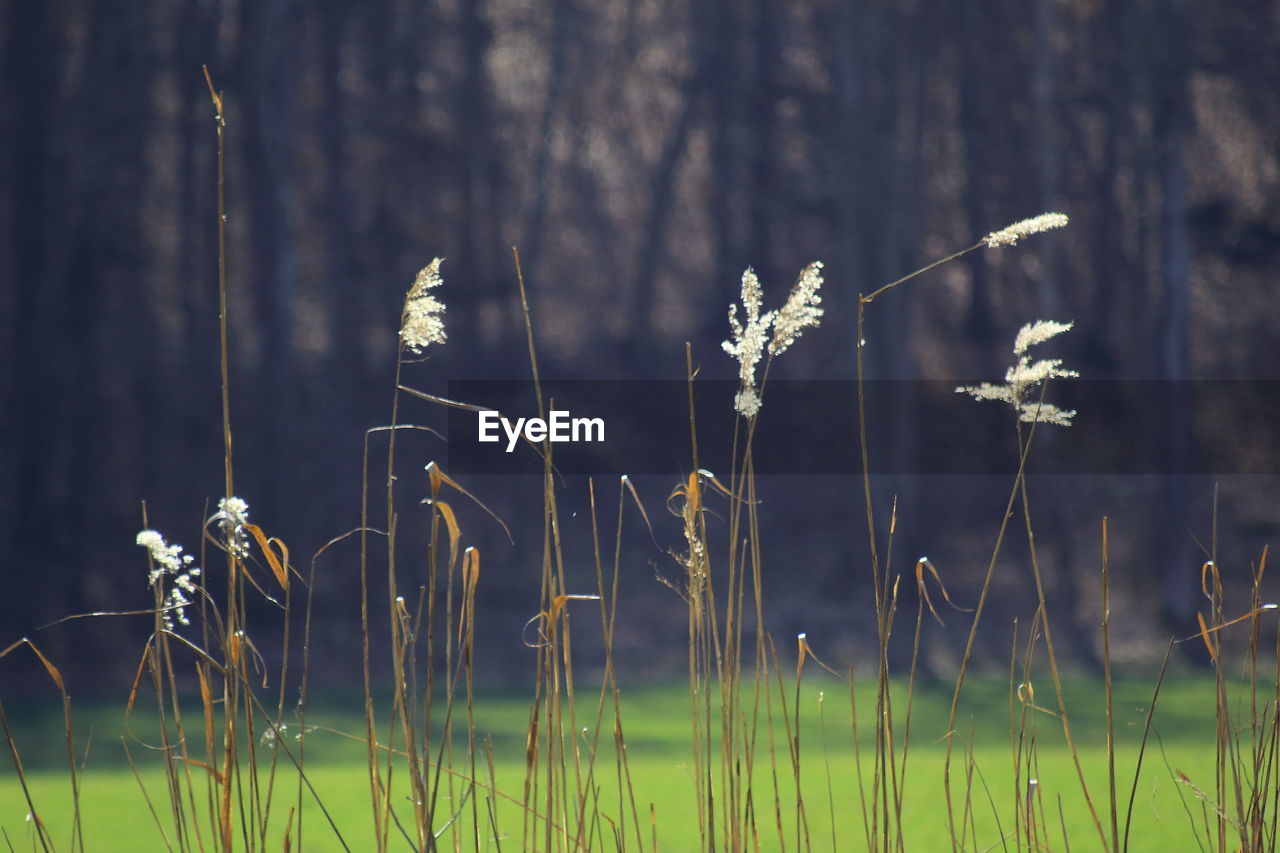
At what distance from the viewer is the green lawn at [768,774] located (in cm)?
207

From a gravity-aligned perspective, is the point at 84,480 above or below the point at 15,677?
above

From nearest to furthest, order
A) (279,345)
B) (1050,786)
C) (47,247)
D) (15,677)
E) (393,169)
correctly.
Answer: (1050,786) < (15,677) < (279,345) < (47,247) < (393,169)

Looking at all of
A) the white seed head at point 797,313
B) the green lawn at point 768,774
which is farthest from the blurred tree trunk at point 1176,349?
the white seed head at point 797,313

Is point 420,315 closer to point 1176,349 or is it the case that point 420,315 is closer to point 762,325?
point 762,325

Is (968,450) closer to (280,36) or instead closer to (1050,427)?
(1050,427)

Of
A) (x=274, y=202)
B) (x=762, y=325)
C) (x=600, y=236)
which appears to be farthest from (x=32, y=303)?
(x=762, y=325)

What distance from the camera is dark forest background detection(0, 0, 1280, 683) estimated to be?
4.61m

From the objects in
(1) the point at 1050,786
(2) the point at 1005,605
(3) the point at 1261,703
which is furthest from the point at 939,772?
(2) the point at 1005,605

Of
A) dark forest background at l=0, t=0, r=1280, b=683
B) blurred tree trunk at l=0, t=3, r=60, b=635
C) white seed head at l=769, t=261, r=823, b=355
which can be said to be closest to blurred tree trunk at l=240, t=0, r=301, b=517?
dark forest background at l=0, t=0, r=1280, b=683

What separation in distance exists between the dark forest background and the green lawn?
0.88 metres

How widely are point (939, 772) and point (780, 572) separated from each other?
254cm

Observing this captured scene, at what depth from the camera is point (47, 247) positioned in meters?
4.84

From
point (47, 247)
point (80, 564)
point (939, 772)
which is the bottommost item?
point (939, 772)

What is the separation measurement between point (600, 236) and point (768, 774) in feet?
10.9
